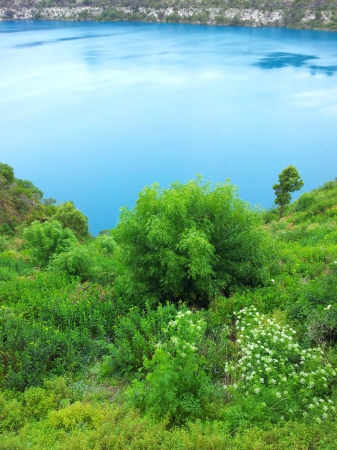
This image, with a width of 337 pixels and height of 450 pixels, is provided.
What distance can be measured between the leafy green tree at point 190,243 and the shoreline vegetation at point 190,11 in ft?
235

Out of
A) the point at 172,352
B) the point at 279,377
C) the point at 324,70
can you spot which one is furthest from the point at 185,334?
the point at 324,70

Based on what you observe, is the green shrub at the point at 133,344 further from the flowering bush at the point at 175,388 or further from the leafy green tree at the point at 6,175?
the leafy green tree at the point at 6,175

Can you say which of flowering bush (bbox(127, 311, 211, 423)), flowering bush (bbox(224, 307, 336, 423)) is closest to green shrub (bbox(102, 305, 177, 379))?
flowering bush (bbox(127, 311, 211, 423))

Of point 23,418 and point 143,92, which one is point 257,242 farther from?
point 143,92

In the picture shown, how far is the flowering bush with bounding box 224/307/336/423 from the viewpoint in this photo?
4.02 metres

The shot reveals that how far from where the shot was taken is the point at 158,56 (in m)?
55.4

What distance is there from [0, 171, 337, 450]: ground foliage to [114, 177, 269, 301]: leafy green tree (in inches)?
1.4

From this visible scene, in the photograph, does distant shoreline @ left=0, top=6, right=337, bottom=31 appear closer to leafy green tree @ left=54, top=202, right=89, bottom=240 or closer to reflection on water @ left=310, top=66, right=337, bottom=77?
reflection on water @ left=310, top=66, right=337, bottom=77

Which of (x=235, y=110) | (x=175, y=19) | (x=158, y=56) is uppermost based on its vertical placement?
(x=175, y=19)

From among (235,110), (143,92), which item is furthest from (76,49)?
(235,110)

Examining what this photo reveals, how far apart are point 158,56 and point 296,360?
56.7 metres

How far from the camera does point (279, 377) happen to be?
428 cm

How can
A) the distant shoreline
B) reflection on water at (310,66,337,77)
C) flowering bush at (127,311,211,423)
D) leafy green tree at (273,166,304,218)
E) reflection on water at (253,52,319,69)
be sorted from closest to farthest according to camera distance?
flowering bush at (127,311,211,423) → leafy green tree at (273,166,304,218) → reflection on water at (310,66,337,77) → reflection on water at (253,52,319,69) → the distant shoreline

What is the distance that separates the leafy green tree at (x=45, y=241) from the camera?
33.3 ft
